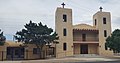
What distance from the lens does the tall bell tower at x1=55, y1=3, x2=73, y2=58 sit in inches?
1877

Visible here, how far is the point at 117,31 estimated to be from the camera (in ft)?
135

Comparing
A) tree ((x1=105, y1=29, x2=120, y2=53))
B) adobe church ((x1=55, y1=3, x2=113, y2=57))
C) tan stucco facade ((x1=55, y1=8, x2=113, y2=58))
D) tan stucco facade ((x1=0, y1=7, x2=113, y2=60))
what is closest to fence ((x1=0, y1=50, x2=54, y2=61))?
tan stucco facade ((x1=0, y1=7, x2=113, y2=60))

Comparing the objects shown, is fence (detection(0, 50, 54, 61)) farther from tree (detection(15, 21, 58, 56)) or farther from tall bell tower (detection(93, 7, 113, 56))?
tall bell tower (detection(93, 7, 113, 56))

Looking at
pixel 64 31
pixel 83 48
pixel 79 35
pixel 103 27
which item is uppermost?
pixel 103 27

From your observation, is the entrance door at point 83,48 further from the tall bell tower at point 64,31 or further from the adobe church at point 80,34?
the tall bell tower at point 64,31

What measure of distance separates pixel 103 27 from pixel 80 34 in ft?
17.6

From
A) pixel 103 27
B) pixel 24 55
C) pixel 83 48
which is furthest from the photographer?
pixel 83 48

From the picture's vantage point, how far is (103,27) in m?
50.8

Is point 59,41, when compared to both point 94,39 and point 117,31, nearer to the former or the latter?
point 94,39

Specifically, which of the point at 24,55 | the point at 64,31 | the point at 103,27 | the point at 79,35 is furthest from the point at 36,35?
the point at 103,27

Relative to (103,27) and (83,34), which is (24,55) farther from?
(103,27)

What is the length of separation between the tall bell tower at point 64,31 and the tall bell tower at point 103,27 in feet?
21.5

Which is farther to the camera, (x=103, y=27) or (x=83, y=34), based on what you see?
(x=83, y=34)

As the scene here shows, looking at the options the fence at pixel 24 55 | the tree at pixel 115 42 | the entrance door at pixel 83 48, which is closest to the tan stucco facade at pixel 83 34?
the entrance door at pixel 83 48
